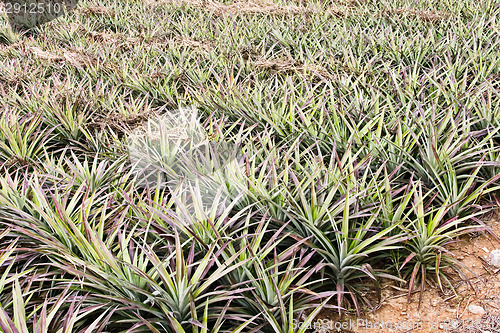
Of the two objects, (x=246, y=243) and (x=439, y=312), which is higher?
(x=246, y=243)

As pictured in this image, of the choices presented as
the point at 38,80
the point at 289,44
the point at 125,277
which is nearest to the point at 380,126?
the point at 125,277

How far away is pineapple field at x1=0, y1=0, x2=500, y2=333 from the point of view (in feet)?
4.52

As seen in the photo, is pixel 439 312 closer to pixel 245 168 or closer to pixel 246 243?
pixel 246 243

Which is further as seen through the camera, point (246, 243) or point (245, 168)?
point (245, 168)

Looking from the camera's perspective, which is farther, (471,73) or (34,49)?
(34,49)

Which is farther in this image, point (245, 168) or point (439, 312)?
point (245, 168)

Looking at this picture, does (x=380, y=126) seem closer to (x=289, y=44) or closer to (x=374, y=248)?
(x=374, y=248)

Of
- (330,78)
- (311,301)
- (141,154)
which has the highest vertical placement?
(330,78)

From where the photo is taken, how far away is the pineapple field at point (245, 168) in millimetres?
1378

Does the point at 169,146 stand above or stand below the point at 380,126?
below

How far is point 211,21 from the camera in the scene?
3992mm

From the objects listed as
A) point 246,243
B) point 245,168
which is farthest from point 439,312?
point 245,168

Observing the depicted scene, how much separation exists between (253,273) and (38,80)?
7.76 feet

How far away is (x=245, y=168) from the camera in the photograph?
1.88 meters
